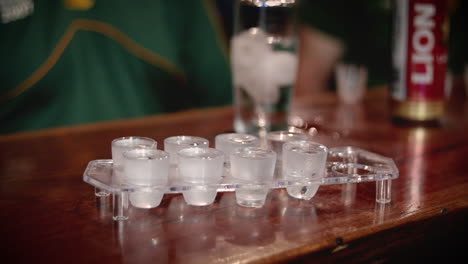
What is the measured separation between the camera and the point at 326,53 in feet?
6.01

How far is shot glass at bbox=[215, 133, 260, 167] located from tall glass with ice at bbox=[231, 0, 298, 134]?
1.05ft

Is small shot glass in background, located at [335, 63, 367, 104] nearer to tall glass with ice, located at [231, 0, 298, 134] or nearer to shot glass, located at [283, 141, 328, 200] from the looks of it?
tall glass with ice, located at [231, 0, 298, 134]

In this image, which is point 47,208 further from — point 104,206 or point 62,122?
point 62,122

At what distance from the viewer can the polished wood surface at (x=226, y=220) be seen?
554mm

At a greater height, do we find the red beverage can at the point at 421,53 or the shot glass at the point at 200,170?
the red beverage can at the point at 421,53

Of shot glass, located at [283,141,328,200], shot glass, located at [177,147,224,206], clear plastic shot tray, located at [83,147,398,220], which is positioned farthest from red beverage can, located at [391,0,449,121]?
shot glass, located at [177,147,224,206]

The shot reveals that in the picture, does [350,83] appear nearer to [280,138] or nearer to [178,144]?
[280,138]

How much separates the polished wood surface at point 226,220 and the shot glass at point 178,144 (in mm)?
54

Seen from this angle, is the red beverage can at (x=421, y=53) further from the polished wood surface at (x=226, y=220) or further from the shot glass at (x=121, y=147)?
the shot glass at (x=121, y=147)

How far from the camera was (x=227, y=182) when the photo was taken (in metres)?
0.64

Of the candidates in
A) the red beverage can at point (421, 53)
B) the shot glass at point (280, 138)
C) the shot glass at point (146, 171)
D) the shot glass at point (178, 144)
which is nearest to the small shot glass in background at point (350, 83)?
the red beverage can at point (421, 53)

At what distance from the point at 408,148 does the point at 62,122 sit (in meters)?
0.73

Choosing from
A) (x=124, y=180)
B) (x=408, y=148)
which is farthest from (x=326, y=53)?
(x=124, y=180)

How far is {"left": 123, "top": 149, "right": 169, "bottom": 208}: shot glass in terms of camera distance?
60 centimetres
